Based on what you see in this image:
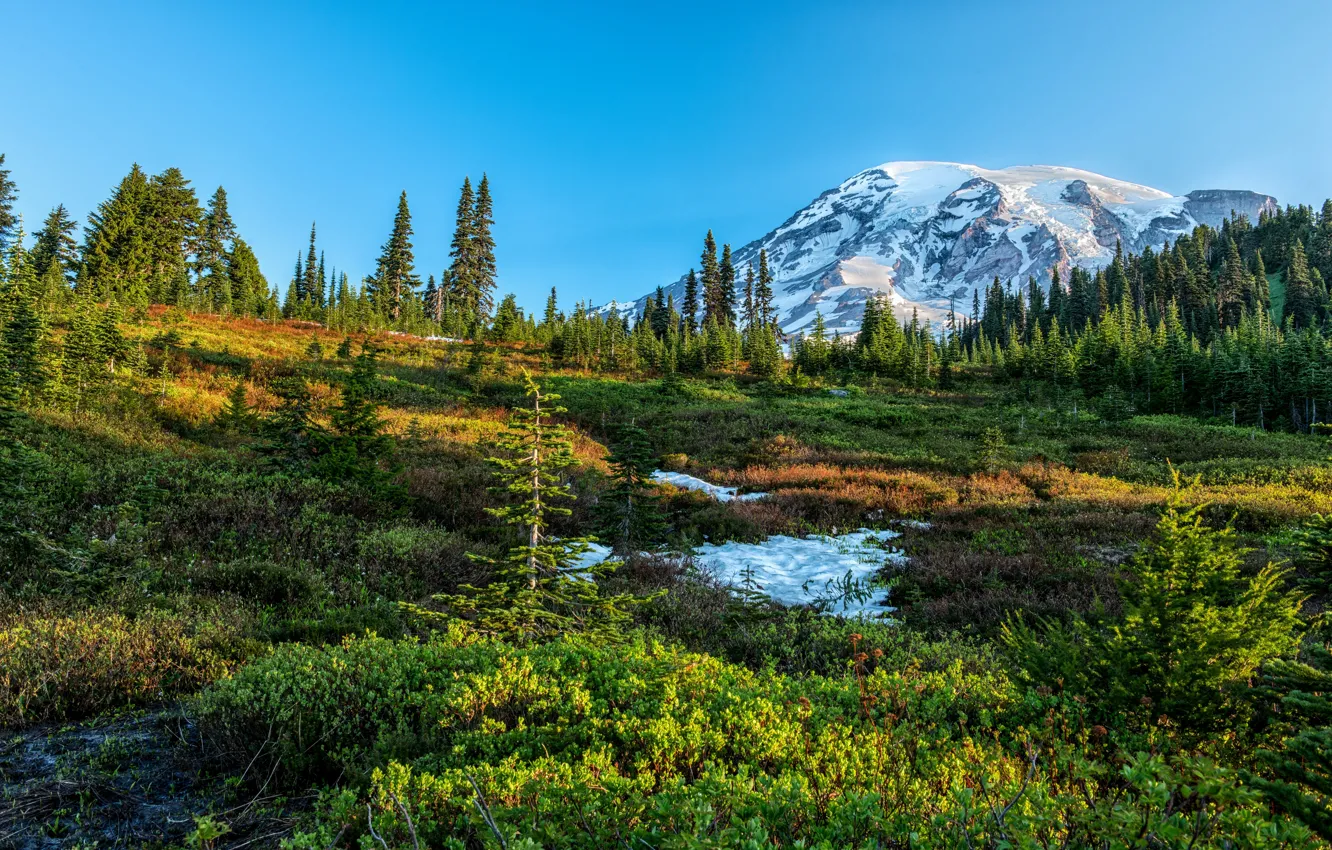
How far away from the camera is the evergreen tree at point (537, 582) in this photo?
6031 millimetres

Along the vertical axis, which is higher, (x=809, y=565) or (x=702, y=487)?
(x=702, y=487)

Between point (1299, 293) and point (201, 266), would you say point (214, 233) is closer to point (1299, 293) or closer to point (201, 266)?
point (201, 266)

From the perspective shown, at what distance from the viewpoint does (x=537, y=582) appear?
657 centimetres

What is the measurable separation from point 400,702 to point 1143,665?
5625 millimetres

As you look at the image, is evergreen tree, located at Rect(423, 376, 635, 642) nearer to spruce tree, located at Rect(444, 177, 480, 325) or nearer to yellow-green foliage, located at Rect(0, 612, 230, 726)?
yellow-green foliage, located at Rect(0, 612, 230, 726)

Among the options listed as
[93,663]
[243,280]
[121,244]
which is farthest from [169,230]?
[93,663]

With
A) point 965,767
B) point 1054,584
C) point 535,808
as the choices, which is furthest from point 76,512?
point 1054,584

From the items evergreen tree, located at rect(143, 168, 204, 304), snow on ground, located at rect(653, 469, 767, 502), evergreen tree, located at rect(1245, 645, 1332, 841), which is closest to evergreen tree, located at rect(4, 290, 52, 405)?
snow on ground, located at rect(653, 469, 767, 502)

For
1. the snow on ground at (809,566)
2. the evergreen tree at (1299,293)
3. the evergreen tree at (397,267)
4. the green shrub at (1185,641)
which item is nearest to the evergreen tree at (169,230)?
the evergreen tree at (397,267)

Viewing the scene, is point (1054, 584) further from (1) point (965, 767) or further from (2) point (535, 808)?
(2) point (535, 808)

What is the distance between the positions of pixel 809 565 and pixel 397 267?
192 ft

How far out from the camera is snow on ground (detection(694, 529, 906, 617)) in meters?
10.4

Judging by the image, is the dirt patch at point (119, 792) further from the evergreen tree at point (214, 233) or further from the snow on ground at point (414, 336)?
the evergreen tree at point (214, 233)

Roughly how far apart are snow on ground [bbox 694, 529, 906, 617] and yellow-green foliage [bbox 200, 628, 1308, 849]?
4727 mm
